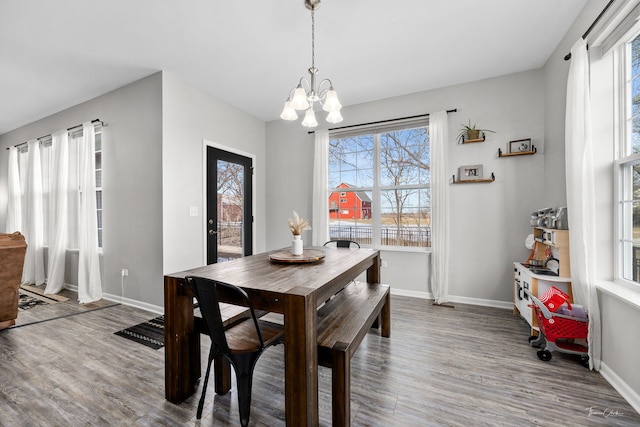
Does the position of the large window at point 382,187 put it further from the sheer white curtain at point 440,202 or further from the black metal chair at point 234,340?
the black metal chair at point 234,340

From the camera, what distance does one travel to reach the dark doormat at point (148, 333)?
2.46m

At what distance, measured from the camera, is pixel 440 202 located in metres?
3.50

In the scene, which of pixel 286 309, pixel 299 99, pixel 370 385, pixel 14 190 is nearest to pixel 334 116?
pixel 299 99

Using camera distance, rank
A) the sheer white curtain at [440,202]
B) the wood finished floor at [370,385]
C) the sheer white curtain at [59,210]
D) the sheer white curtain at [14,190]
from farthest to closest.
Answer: the sheer white curtain at [14,190] → the sheer white curtain at [59,210] → the sheer white curtain at [440,202] → the wood finished floor at [370,385]

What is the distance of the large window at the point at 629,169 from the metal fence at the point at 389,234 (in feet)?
6.22

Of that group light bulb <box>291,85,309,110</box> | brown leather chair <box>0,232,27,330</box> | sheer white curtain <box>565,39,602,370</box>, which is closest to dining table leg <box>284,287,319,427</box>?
light bulb <box>291,85,309,110</box>

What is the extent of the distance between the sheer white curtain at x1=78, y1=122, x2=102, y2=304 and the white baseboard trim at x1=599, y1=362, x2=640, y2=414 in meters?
5.21

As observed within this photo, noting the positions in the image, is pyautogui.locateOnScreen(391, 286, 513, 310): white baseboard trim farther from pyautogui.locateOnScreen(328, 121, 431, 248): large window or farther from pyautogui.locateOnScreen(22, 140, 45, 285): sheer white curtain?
pyautogui.locateOnScreen(22, 140, 45, 285): sheer white curtain

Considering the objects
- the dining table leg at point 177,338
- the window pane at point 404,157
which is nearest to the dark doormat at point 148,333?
the dining table leg at point 177,338

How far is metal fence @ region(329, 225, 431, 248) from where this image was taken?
149 inches

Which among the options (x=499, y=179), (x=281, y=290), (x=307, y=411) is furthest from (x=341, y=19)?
(x=307, y=411)

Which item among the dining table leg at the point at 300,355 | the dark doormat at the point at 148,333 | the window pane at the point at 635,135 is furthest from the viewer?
the dark doormat at the point at 148,333

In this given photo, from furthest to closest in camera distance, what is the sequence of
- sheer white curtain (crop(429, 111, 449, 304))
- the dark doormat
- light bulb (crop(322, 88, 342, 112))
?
sheer white curtain (crop(429, 111, 449, 304)) < the dark doormat < light bulb (crop(322, 88, 342, 112))

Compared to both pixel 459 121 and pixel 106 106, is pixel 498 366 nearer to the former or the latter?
pixel 459 121
